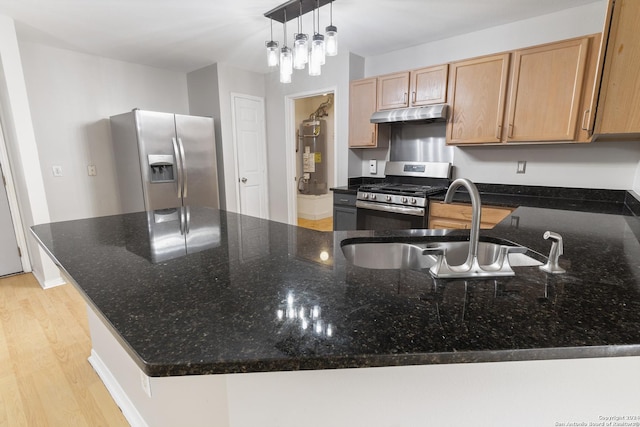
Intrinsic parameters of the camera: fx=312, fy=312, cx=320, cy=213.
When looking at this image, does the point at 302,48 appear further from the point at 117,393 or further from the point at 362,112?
the point at 117,393

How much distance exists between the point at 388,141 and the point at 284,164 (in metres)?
1.46

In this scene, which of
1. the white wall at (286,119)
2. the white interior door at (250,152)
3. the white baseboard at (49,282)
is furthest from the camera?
the white interior door at (250,152)

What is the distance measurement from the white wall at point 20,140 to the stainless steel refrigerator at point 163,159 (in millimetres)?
741

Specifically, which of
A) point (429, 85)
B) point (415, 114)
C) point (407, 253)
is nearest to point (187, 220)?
point (407, 253)

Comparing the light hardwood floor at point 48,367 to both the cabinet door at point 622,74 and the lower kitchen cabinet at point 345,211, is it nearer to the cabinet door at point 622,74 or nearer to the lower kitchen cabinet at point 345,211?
the lower kitchen cabinet at point 345,211

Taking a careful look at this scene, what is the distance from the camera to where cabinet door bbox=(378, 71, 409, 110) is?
3.03 m

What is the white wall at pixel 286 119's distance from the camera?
3.51m

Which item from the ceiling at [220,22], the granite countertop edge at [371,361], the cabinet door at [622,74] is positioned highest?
the ceiling at [220,22]

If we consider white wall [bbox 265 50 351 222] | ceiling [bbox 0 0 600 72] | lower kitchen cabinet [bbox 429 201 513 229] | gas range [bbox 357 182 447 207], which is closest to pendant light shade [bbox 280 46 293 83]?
ceiling [bbox 0 0 600 72]

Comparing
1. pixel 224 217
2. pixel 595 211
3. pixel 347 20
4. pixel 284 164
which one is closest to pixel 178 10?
pixel 347 20

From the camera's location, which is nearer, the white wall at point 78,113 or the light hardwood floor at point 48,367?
the light hardwood floor at point 48,367

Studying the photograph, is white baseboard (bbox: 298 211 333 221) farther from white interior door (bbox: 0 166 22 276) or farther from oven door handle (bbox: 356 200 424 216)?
white interior door (bbox: 0 166 22 276)

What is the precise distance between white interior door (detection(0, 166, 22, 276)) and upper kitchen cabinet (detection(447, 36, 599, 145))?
4387 mm

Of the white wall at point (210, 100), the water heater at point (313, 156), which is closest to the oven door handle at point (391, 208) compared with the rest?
the white wall at point (210, 100)
